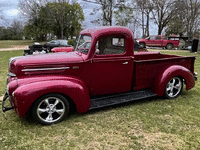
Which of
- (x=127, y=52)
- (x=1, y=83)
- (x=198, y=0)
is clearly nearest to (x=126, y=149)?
(x=127, y=52)

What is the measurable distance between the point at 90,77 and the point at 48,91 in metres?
0.93

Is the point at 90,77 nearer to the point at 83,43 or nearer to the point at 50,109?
the point at 83,43

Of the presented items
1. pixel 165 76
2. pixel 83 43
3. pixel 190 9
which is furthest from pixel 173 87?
pixel 190 9

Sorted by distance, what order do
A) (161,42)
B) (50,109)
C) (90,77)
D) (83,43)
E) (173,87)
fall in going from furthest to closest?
(161,42), (173,87), (83,43), (90,77), (50,109)

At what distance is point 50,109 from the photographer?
3010mm

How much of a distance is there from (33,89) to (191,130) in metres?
2.84

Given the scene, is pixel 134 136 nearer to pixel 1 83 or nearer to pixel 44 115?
pixel 44 115

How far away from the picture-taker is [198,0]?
24781mm

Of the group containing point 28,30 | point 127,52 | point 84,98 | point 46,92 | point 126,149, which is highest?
point 28,30

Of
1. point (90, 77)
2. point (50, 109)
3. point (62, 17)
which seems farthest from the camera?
point (62, 17)

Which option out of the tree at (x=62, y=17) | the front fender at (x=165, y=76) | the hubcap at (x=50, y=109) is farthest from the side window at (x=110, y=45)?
the tree at (x=62, y=17)

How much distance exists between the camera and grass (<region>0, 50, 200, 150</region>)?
2.55m

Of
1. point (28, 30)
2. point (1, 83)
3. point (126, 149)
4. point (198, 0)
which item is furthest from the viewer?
point (28, 30)

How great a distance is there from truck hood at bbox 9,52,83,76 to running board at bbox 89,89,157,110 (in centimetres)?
92
